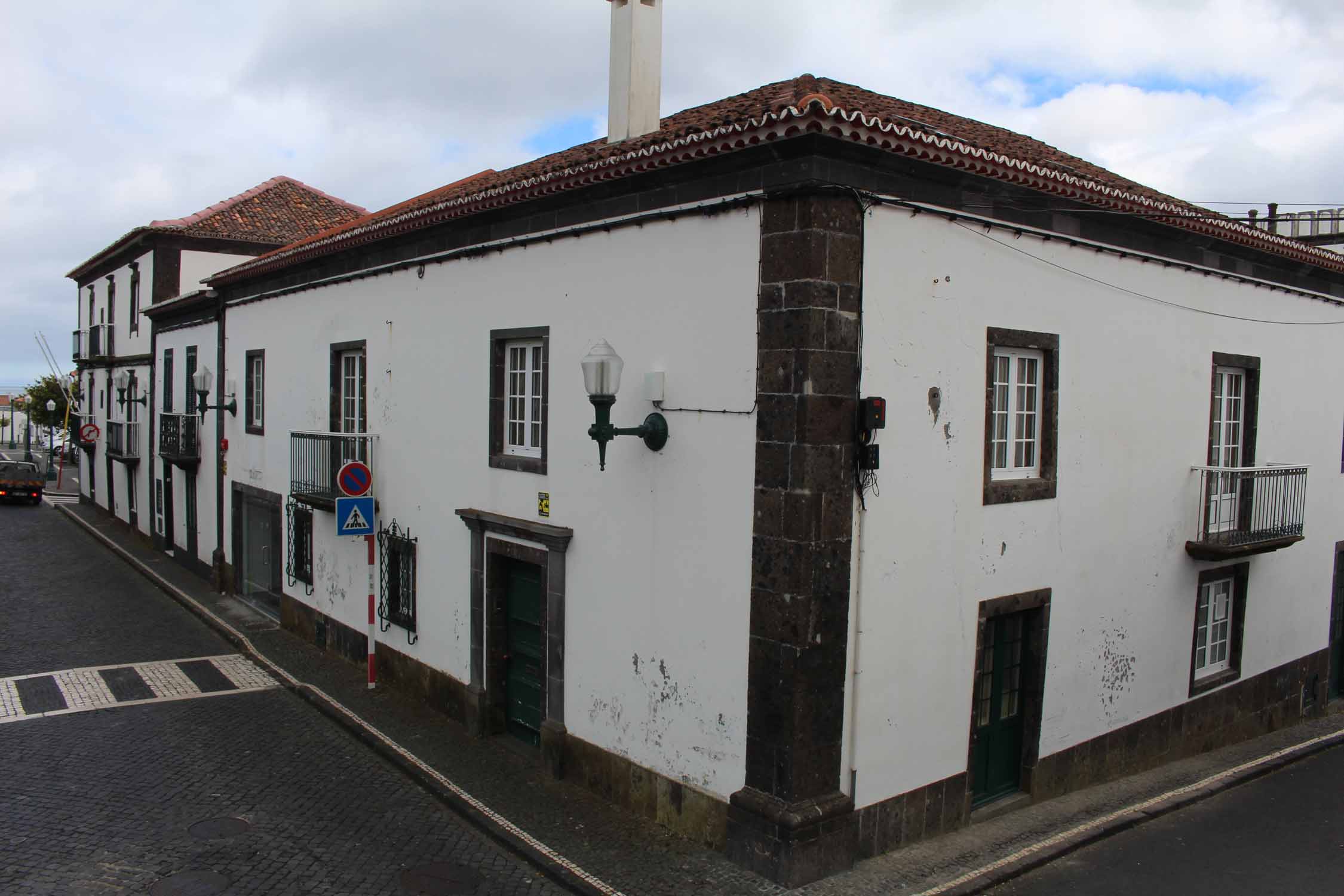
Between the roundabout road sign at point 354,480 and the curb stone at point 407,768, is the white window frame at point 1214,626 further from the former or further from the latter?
the roundabout road sign at point 354,480

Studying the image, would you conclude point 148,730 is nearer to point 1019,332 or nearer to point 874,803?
point 874,803

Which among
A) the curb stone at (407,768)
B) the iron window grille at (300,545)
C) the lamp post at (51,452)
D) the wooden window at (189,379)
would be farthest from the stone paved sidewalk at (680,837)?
the lamp post at (51,452)

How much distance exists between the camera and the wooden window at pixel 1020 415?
7.78 m

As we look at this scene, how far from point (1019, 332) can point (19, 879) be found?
324 inches

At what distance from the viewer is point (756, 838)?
670 cm

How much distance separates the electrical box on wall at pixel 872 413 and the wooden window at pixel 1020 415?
144cm

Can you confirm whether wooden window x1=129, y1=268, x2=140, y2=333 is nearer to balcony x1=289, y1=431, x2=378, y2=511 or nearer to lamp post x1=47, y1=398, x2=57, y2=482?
balcony x1=289, y1=431, x2=378, y2=511

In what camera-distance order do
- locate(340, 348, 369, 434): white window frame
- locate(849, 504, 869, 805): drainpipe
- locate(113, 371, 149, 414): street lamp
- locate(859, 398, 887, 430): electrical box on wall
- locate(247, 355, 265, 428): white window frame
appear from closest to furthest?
locate(859, 398, 887, 430): electrical box on wall, locate(849, 504, 869, 805): drainpipe, locate(340, 348, 369, 434): white window frame, locate(247, 355, 265, 428): white window frame, locate(113, 371, 149, 414): street lamp

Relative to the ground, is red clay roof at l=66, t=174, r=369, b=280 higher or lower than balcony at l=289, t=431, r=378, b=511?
higher

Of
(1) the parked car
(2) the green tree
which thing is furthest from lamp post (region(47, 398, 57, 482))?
(1) the parked car

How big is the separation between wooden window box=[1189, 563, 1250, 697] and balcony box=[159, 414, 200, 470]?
646 inches

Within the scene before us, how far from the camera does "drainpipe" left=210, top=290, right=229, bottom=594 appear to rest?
1678 cm

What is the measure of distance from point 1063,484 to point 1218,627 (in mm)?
3920

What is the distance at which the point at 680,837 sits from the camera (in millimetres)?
7422
